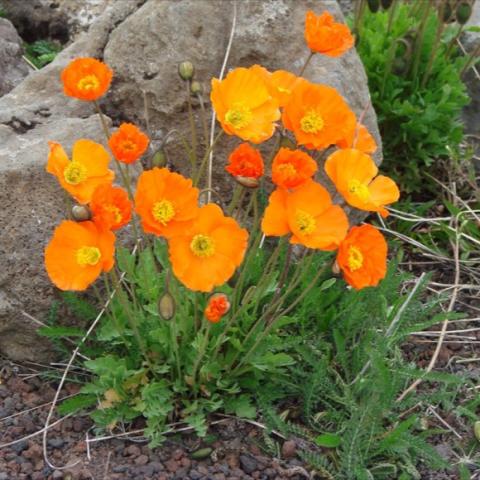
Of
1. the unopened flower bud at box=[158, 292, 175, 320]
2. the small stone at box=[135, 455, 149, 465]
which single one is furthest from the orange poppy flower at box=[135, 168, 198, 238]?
the small stone at box=[135, 455, 149, 465]

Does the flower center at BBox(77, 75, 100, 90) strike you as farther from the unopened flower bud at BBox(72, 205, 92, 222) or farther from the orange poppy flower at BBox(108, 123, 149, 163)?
the unopened flower bud at BBox(72, 205, 92, 222)

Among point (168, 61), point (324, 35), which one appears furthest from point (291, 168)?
point (168, 61)

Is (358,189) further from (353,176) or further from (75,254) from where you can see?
(75,254)

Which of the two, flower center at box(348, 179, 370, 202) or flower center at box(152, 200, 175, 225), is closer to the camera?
flower center at box(152, 200, 175, 225)

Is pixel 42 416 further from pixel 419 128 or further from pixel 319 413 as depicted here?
pixel 419 128

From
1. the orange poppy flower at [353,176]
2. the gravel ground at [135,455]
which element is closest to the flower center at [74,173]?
the orange poppy flower at [353,176]

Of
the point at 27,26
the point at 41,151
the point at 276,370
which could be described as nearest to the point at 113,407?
the point at 276,370

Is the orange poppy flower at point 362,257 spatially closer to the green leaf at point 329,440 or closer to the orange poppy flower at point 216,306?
the orange poppy flower at point 216,306
